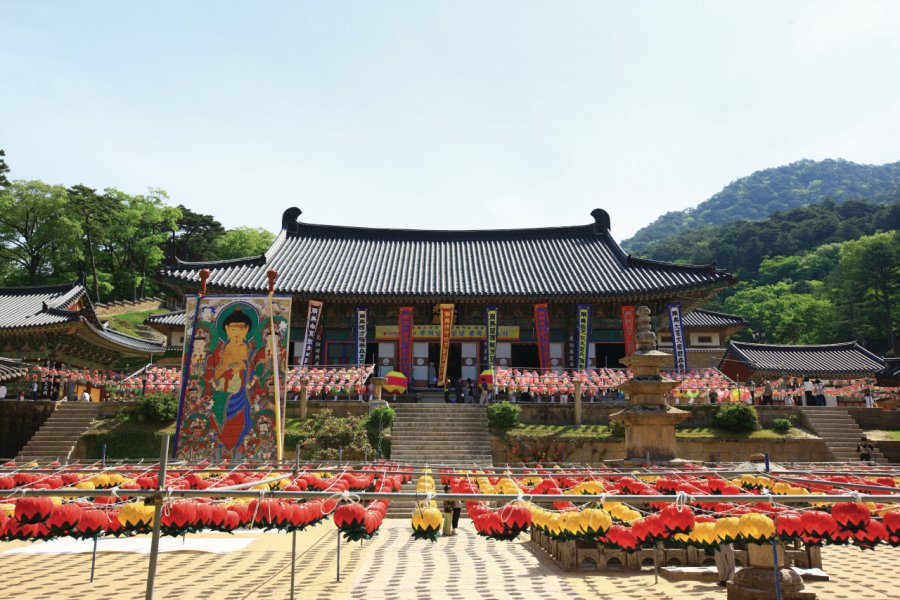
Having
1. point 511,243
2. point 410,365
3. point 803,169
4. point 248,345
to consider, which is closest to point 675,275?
point 511,243

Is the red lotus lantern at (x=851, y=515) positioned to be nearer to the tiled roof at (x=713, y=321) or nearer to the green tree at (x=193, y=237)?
the tiled roof at (x=713, y=321)

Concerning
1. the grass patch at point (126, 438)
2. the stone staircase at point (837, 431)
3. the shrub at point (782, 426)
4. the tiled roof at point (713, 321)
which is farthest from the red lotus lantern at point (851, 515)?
the tiled roof at point (713, 321)

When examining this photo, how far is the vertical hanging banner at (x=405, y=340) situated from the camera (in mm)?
26578

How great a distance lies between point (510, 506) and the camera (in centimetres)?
630

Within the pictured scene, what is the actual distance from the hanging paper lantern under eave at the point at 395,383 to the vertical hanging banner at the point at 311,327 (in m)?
3.72

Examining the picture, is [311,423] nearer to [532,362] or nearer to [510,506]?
[532,362]

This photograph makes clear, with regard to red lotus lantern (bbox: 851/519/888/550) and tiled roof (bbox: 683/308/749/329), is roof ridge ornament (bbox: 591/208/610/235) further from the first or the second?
red lotus lantern (bbox: 851/519/888/550)

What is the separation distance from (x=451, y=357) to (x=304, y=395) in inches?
337

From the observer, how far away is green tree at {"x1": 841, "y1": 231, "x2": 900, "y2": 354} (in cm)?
5247

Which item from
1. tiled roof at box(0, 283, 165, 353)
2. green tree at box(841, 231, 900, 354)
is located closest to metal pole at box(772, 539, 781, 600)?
tiled roof at box(0, 283, 165, 353)

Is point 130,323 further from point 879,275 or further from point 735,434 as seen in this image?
point 879,275

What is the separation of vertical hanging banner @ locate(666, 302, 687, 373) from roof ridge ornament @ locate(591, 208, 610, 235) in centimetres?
983

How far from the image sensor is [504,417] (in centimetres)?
2023

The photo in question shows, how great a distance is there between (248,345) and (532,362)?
1697cm
